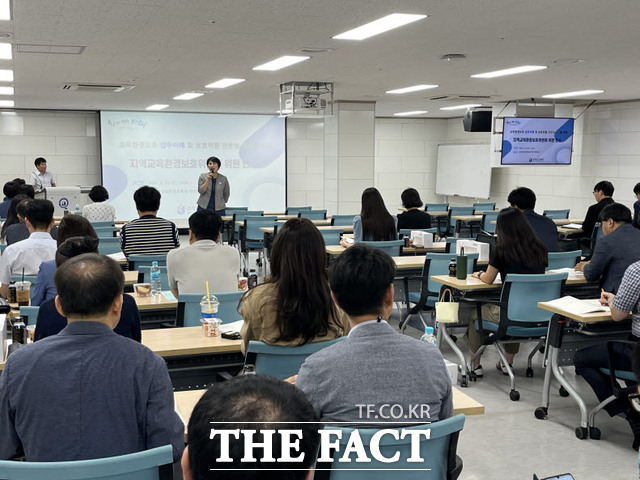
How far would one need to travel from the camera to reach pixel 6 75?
873 cm

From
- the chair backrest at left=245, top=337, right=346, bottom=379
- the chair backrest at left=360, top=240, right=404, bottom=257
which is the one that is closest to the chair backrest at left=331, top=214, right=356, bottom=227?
the chair backrest at left=360, top=240, right=404, bottom=257

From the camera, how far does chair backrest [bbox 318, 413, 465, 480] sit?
A: 1.88 m

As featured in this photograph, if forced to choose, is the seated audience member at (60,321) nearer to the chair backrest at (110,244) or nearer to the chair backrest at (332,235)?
the chair backrest at (110,244)

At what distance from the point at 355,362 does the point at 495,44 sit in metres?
5.13

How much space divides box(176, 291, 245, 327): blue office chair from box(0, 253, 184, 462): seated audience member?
6.11 ft

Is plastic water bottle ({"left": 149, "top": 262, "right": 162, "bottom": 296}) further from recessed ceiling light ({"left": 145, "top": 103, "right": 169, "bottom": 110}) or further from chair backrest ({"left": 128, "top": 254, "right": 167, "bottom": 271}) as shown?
recessed ceiling light ({"left": 145, "top": 103, "right": 169, "bottom": 110})

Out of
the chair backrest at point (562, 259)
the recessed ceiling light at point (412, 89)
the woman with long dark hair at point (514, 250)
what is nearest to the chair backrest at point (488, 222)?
the recessed ceiling light at point (412, 89)

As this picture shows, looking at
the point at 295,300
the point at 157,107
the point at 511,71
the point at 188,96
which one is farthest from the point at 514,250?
the point at 157,107

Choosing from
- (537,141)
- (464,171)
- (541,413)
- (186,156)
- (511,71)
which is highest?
(511,71)

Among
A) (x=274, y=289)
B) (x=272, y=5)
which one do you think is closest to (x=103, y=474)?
(x=274, y=289)

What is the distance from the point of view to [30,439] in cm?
198

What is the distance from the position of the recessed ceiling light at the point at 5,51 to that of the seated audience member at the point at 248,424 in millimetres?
6281

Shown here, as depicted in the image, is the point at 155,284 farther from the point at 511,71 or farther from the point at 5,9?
the point at 511,71

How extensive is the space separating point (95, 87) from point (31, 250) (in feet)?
19.3
